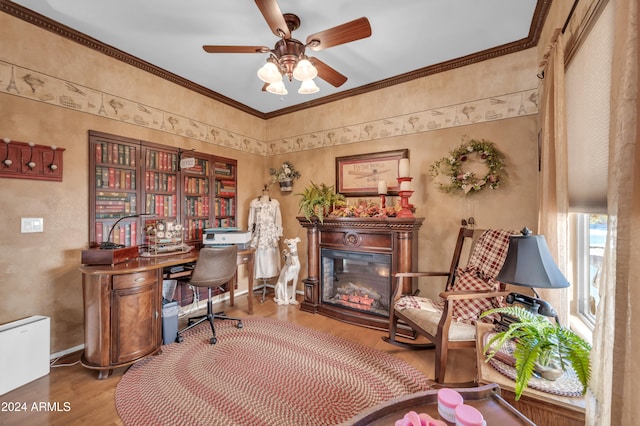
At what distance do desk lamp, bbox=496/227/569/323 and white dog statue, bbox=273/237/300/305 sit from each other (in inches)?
103

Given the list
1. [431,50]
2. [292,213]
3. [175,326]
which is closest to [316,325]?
[175,326]

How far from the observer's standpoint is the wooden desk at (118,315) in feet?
6.48

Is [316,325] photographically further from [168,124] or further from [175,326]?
[168,124]

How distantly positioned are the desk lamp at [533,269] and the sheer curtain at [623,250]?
1.02 ft

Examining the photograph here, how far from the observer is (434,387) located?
73.9 inches

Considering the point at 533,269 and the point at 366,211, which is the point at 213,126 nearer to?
the point at 366,211

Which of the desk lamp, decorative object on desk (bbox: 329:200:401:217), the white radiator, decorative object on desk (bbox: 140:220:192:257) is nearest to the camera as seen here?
the desk lamp

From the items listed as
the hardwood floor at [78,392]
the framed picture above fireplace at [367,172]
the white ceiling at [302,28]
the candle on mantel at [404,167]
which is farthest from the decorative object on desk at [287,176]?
the hardwood floor at [78,392]

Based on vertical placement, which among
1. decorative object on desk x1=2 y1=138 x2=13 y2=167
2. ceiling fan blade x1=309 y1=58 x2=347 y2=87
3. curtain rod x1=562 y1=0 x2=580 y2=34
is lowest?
decorative object on desk x1=2 y1=138 x2=13 y2=167

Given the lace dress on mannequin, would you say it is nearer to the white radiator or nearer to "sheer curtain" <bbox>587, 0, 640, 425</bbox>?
the white radiator

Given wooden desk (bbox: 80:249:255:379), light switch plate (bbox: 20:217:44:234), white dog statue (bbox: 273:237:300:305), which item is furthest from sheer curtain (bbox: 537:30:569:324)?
light switch plate (bbox: 20:217:44:234)

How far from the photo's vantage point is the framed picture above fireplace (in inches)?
127

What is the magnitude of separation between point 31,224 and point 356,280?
125 inches

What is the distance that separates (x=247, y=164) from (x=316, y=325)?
2591mm
